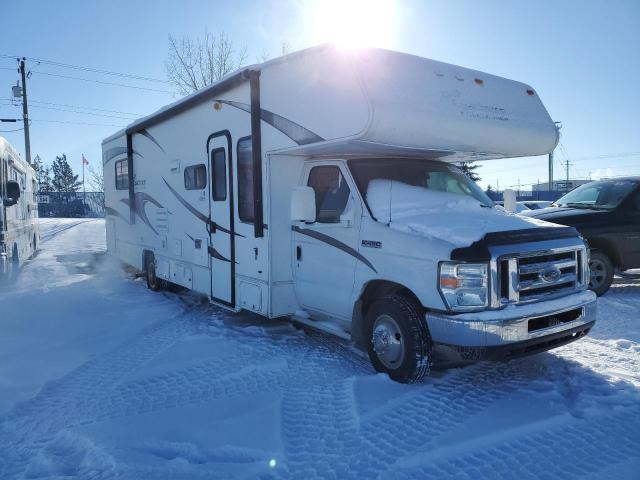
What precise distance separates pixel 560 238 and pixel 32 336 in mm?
5795

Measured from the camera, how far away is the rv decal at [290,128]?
5.19 metres

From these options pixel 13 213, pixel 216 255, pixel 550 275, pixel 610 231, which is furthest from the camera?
pixel 13 213

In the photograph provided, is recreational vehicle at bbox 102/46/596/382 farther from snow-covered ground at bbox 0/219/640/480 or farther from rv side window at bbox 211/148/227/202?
snow-covered ground at bbox 0/219/640/480

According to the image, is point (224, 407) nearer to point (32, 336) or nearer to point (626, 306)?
point (32, 336)

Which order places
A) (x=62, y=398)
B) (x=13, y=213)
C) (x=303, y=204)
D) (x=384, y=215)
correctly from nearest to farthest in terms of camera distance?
(x=62, y=398) → (x=384, y=215) → (x=303, y=204) → (x=13, y=213)

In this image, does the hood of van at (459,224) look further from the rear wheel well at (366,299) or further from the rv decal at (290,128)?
the rv decal at (290,128)

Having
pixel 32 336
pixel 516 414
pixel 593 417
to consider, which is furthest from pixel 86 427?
pixel 593 417

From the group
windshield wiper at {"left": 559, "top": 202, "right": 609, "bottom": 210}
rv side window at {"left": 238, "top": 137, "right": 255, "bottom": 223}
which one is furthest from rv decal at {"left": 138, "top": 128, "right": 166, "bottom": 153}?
windshield wiper at {"left": 559, "top": 202, "right": 609, "bottom": 210}

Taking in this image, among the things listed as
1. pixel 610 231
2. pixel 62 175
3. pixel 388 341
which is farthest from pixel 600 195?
pixel 62 175

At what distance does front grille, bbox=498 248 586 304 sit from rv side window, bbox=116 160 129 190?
8197mm

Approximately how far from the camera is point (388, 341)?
466cm

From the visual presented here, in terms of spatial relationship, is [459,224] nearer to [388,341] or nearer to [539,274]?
[539,274]

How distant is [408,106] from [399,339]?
2.16 metres

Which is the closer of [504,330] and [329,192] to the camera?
[504,330]
